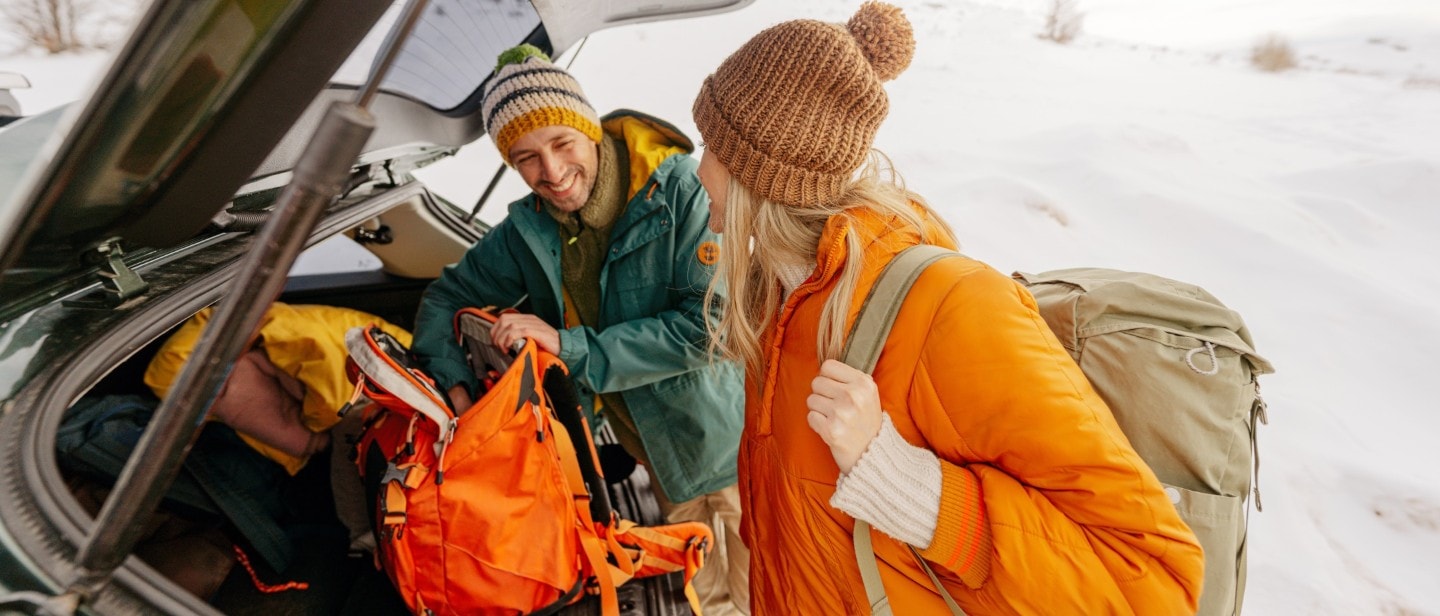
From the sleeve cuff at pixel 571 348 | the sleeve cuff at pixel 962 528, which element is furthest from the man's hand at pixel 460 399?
the sleeve cuff at pixel 962 528

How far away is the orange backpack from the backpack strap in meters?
0.78

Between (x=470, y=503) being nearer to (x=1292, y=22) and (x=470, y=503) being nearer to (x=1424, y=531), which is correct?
(x=1424, y=531)

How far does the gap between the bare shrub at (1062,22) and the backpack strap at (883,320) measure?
7316 millimetres

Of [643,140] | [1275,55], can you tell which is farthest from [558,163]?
[1275,55]

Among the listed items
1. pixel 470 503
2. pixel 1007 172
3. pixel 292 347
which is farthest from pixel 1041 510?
pixel 1007 172

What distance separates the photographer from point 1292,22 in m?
7.10

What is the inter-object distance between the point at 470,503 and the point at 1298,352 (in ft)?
14.4

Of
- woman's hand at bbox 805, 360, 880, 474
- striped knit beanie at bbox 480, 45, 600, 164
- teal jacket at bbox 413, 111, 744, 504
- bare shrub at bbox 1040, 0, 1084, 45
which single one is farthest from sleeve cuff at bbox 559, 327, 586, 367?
bare shrub at bbox 1040, 0, 1084, 45

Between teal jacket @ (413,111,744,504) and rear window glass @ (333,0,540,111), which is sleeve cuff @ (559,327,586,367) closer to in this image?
teal jacket @ (413,111,744,504)

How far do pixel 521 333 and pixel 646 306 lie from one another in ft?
1.25

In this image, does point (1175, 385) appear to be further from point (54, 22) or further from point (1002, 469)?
point (54, 22)

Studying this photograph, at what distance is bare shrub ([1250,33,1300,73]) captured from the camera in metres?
6.94

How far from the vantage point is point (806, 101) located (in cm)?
103

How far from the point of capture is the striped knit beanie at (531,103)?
1617mm
